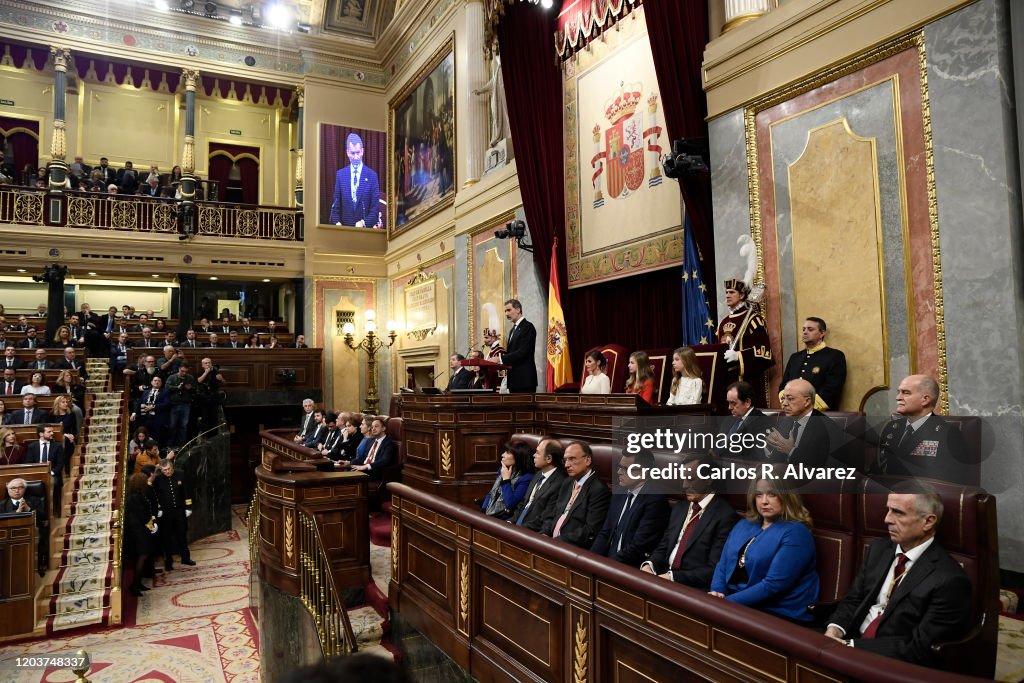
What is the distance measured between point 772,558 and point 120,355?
11.2m

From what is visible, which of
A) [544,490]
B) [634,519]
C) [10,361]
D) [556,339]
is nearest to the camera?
[634,519]

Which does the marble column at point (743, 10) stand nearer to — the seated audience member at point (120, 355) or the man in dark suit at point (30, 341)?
the seated audience member at point (120, 355)

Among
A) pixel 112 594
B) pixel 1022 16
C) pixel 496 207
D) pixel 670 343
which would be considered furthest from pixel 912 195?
pixel 112 594

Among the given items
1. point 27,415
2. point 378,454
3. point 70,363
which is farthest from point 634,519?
point 70,363

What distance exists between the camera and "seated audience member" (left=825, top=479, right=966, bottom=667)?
1.87 metres

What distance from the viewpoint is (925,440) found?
288 cm

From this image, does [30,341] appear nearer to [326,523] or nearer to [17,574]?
[17,574]

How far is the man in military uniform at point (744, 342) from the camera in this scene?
15.9 feet

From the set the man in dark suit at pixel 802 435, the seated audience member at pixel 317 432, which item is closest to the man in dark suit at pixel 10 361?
the seated audience member at pixel 317 432

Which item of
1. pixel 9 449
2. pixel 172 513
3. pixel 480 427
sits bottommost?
pixel 172 513

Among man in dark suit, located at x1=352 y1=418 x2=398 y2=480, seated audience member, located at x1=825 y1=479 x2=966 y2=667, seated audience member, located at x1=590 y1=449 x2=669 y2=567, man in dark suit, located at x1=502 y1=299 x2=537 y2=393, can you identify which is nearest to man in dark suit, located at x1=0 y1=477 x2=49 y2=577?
man in dark suit, located at x1=352 y1=418 x2=398 y2=480

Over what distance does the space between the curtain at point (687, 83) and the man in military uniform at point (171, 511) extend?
591 cm

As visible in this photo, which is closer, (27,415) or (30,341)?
(27,415)

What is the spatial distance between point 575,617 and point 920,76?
361cm
